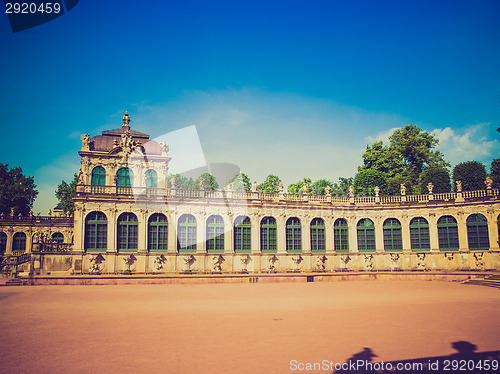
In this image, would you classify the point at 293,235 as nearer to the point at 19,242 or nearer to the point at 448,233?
the point at 448,233

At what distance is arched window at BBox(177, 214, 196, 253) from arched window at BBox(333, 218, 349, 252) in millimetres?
16776

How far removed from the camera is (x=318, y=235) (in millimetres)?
42000

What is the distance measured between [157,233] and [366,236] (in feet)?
80.1

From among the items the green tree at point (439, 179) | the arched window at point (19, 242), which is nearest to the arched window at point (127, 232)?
the arched window at point (19, 242)

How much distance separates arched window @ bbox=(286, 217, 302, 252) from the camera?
134ft

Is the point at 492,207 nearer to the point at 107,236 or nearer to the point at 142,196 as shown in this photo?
the point at 142,196

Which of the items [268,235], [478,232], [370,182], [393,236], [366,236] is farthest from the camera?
[370,182]

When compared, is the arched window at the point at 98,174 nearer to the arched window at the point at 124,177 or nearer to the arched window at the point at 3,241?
the arched window at the point at 124,177

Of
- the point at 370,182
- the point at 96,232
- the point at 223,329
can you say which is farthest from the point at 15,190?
the point at 223,329

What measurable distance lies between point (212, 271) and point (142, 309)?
18667 mm

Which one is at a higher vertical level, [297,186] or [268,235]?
[297,186]
